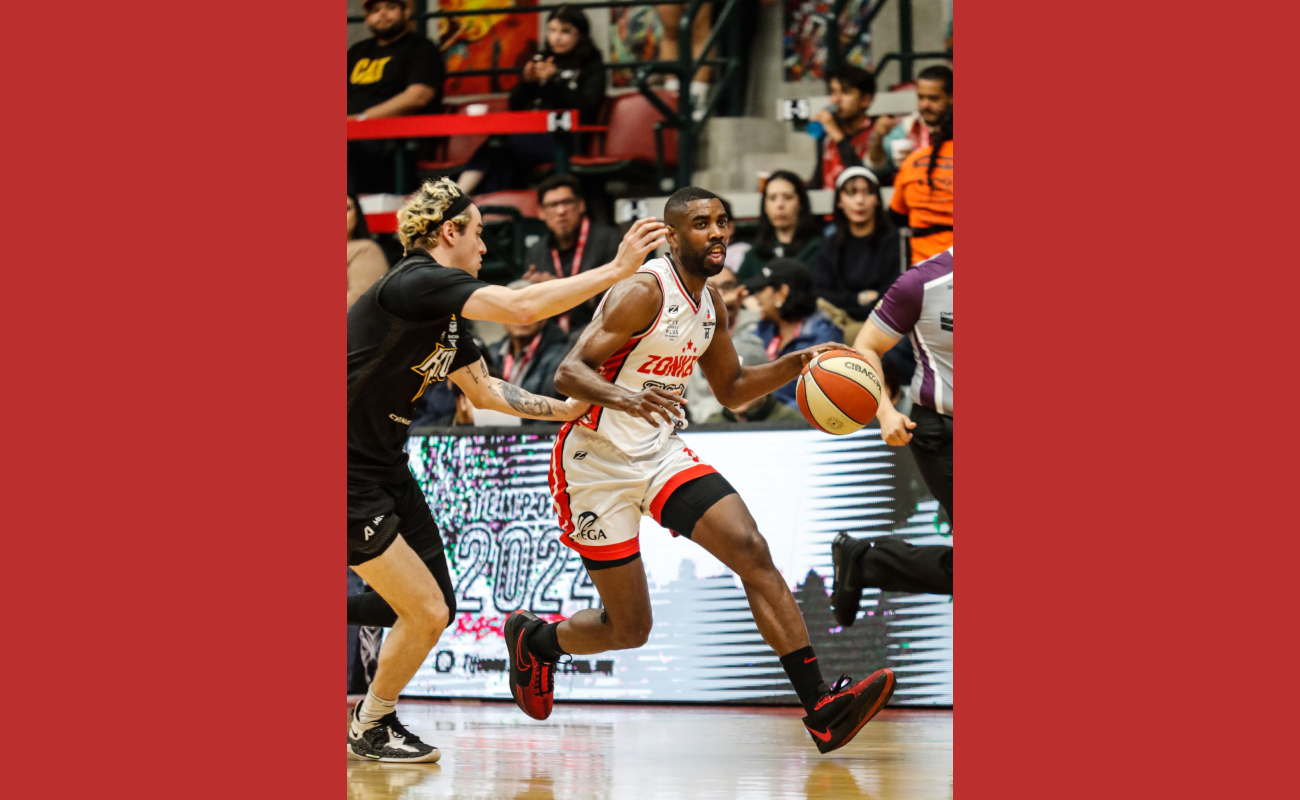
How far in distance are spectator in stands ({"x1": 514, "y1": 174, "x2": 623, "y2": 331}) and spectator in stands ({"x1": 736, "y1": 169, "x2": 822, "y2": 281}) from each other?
0.91 m

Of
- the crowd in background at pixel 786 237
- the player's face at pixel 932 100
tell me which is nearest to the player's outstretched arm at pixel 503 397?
the crowd in background at pixel 786 237

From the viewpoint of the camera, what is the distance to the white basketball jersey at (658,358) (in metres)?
5.55

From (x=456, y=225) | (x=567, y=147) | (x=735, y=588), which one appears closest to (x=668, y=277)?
(x=456, y=225)

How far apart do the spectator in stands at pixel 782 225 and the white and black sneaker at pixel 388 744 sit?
4.15 metres

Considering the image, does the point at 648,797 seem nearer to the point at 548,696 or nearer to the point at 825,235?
the point at 548,696

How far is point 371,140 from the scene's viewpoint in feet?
36.0

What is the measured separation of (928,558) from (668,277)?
7.52 feet

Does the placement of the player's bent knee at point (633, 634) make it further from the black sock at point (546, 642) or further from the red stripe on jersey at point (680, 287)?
the red stripe on jersey at point (680, 287)

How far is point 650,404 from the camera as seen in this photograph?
504 centimetres

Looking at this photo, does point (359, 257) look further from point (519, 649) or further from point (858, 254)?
point (519, 649)

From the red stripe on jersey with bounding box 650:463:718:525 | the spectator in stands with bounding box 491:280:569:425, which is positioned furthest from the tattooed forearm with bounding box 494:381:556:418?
the spectator in stands with bounding box 491:280:569:425

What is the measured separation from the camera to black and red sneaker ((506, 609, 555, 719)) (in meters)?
6.16

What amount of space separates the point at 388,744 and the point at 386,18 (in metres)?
6.75

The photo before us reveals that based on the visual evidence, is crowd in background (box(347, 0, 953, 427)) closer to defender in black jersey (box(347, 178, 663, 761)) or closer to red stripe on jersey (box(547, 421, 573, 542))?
red stripe on jersey (box(547, 421, 573, 542))
